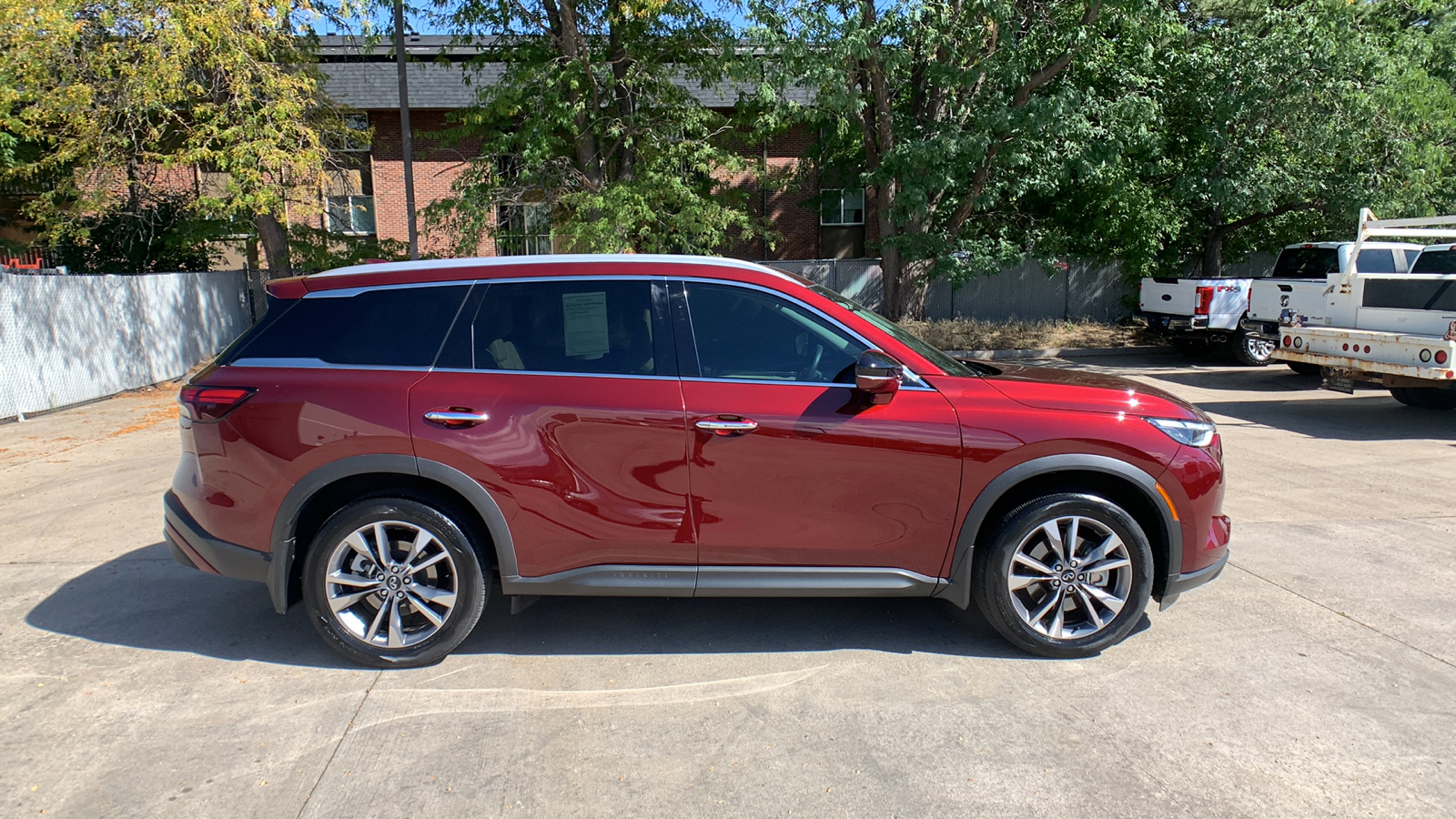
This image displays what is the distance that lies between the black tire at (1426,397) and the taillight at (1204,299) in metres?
4.41

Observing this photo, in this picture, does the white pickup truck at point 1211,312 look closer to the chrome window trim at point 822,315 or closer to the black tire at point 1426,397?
the black tire at point 1426,397

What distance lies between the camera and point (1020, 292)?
2242cm

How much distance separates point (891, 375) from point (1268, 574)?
2975 mm

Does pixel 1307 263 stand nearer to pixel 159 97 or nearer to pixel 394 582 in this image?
pixel 394 582

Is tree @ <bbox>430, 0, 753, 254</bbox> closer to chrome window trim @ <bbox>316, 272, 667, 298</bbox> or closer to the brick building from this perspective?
the brick building

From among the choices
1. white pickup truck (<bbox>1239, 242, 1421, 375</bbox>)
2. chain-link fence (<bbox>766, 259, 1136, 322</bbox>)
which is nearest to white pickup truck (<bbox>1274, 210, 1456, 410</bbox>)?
white pickup truck (<bbox>1239, 242, 1421, 375</bbox>)

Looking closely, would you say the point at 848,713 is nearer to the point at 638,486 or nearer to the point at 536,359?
the point at 638,486

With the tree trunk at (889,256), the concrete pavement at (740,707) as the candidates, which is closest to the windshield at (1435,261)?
the concrete pavement at (740,707)

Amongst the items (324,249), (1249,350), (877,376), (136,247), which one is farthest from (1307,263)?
(136,247)

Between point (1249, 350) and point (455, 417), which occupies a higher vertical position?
point (455, 417)

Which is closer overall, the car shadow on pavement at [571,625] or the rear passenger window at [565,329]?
the rear passenger window at [565,329]

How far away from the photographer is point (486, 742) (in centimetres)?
342

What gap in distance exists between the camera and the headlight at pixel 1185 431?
13.1ft

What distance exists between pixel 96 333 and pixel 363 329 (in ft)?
36.8
